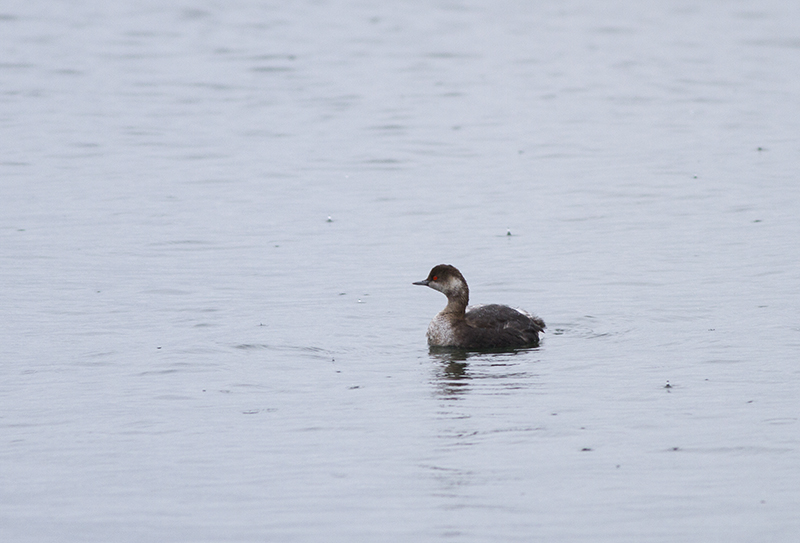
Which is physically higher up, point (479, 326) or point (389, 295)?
point (479, 326)

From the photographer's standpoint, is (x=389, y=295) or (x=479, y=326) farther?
(x=389, y=295)

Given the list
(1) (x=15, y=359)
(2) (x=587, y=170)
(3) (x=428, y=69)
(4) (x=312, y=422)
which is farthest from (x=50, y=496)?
(3) (x=428, y=69)

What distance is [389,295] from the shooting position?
16.0 meters

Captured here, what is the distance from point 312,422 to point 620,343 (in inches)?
166

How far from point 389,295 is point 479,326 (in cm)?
243

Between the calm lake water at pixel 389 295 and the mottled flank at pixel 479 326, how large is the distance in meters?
0.31

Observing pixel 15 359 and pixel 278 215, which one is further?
pixel 278 215

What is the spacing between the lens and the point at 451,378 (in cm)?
1223

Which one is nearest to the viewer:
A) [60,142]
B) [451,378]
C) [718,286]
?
[451,378]

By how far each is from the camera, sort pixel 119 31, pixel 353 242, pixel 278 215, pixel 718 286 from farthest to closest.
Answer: pixel 119 31
pixel 278 215
pixel 353 242
pixel 718 286

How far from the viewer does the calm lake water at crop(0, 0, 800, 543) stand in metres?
8.92

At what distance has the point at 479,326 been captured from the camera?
45.3 ft

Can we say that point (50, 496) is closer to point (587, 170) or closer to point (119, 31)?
point (587, 170)

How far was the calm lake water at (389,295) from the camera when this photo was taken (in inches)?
351
